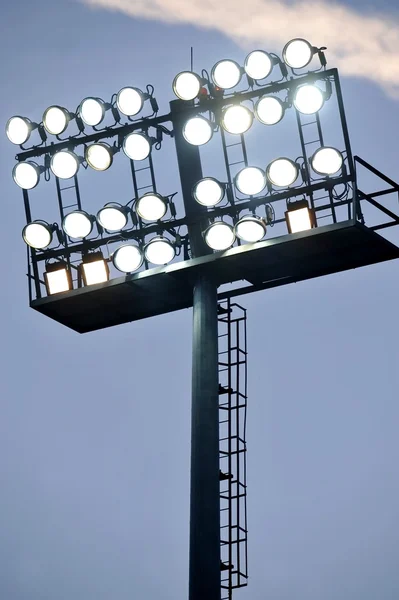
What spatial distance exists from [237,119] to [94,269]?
2.81m

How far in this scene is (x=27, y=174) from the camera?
16266mm

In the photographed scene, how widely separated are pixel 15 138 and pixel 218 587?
6.90 metres

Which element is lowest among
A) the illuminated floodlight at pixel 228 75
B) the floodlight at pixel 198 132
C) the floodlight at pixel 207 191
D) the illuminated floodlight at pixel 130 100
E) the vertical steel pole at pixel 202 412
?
the vertical steel pole at pixel 202 412

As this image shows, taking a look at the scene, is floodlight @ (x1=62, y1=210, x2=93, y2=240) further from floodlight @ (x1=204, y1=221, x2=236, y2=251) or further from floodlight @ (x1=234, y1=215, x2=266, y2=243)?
floodlight @ (x1=234, y1=215, x2=266, y2=243)

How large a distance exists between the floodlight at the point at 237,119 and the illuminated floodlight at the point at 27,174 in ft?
9.39

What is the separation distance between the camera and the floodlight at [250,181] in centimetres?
1476

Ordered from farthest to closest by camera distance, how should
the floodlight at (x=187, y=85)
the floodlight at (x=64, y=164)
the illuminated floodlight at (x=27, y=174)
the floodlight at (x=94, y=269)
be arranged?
1. the illuminated floodlight at (x=27, y=174)
2. the floodlight at (x=64, y=164)
3. the floodlight at (x=94, y=269)
4. the floodlight at (x=187, y=85)

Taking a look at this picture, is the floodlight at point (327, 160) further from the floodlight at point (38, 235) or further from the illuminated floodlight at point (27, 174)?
the illuminated floodlight at point (27, 174)

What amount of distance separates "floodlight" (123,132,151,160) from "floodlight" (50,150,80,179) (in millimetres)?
827

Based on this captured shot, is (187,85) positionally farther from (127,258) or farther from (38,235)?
(38,235)

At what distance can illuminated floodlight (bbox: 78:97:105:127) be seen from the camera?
1600 centimetres

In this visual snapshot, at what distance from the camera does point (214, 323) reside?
1502cm

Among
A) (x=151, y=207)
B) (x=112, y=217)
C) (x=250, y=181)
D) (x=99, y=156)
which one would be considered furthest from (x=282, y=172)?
(x=99, y=156)

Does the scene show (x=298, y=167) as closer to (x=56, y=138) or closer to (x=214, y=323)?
(x=214, y=323)
